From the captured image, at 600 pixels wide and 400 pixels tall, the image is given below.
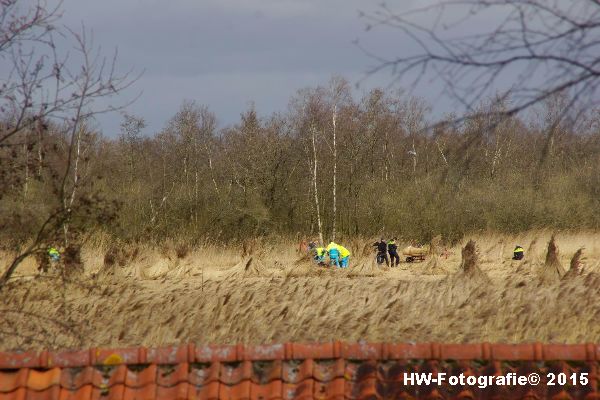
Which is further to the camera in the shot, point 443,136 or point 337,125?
point 337,125

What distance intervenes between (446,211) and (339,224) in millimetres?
6362

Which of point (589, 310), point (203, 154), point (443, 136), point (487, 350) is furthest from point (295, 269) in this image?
point (203, 154)

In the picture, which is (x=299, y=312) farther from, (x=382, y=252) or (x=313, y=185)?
(x=313, y=185)

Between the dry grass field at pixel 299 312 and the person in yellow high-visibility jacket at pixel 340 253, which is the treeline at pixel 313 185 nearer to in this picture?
the person in yellow high-visibility jacket at pixel 340 253

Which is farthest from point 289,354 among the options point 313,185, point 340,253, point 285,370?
point 313,185

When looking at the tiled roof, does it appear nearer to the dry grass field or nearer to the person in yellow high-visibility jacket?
the dry grass field

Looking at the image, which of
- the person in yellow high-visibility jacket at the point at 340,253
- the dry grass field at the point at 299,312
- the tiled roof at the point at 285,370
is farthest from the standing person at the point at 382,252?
the tiled roof at the point at 285,370

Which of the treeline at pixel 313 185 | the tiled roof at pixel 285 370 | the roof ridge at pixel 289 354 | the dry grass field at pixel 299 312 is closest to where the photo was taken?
the tiled roof at pixel 285 370

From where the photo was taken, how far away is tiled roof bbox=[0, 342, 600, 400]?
6258mm

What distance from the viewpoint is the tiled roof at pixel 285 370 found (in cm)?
626

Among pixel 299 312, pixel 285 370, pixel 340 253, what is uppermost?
pixel 340 253

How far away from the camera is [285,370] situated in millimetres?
6363

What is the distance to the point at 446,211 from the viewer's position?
38.9m

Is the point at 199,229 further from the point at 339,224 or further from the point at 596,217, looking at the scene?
the point at 596,217
